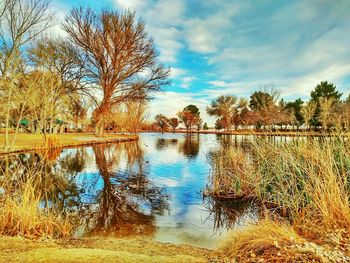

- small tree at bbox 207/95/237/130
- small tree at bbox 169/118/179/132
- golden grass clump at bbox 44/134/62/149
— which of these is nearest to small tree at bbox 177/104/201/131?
small tree at bbox 169/118/179/132

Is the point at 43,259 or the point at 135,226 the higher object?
the point at 43,259

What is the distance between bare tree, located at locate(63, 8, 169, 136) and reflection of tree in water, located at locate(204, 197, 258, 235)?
24186mm

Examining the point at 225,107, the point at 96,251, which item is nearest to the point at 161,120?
the point at 225,107

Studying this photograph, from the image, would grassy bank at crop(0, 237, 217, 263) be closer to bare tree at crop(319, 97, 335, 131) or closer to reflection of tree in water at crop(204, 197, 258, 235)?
reflection of tree in water at crop(204, 197, 258, 235)

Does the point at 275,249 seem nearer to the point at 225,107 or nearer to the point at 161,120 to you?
the point at 225,107

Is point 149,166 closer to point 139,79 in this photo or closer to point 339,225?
point 339,225

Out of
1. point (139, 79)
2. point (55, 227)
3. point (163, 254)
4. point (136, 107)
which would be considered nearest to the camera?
point (163, 254)

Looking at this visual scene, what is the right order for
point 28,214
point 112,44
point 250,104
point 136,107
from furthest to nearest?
point 250,104, point 136,107, point 112,44, point 28,214

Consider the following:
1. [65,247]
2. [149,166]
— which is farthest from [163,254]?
[149,166]

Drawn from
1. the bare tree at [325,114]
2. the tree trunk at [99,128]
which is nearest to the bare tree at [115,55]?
the tree trunk at [99,128]

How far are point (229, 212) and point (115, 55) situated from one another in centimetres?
2579

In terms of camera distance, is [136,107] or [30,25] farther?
[136,107]

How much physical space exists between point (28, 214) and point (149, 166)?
10306 millimetres

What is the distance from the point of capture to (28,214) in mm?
4848
